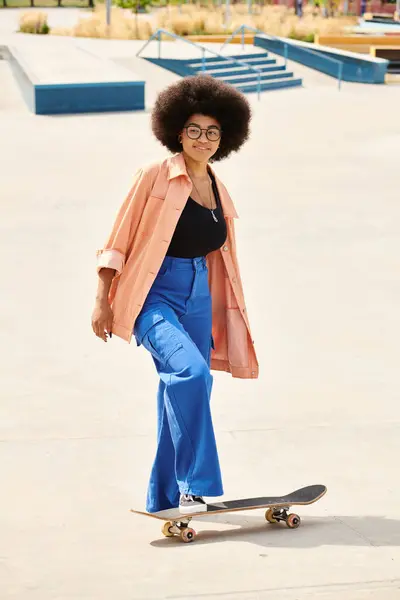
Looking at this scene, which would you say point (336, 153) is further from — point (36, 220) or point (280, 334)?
point (280, 334)

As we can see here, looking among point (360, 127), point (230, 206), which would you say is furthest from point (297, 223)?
point (360, 127)

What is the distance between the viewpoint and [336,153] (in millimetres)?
17922

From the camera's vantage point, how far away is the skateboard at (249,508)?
5.25 meters

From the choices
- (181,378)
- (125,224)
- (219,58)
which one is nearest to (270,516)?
(181,378)

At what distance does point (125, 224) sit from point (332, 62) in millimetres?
26348

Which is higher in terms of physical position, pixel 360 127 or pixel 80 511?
pixel 80 511

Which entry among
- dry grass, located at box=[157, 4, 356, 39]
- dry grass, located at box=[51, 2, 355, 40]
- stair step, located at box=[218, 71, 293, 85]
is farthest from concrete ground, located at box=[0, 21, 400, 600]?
dry grass, located at box=[157, 4, 356, 39]

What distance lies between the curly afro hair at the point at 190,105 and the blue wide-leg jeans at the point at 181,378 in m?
0.62

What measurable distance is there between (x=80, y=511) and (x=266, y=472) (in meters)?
1.05

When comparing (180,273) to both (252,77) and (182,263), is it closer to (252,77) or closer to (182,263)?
(182,263)

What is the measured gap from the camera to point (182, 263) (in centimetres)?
536

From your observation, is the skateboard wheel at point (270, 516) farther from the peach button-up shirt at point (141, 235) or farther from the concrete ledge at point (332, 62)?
the concrete ledge at point (332, 62)

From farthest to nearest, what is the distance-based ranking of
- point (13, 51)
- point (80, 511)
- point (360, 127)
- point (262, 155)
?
1. point (13, 51)
2. point (360, 127)
3. point (262, 155)
4. point (80, 511)

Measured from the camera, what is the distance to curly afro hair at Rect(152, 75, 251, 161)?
550 centimetres
